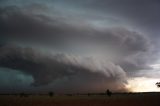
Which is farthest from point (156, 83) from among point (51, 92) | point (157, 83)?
point (51, 92)

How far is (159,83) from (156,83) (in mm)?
967

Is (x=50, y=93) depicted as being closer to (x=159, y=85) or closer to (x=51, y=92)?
(x=51, y=92)

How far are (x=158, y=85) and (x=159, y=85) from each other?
1.13 feet

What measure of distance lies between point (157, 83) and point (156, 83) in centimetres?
35

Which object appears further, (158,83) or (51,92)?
(51,92)

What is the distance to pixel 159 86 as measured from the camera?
9025 centimetres

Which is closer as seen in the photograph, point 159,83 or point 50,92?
point 159,83

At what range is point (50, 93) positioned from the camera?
14562cm

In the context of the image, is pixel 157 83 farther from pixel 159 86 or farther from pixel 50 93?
pixel 50 93

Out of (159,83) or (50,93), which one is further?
(50,93)

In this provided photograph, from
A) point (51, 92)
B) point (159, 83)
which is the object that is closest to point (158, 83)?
point (159, 83)

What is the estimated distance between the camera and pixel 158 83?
90750 mm

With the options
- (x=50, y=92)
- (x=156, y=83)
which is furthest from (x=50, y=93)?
(x=156, y=83)

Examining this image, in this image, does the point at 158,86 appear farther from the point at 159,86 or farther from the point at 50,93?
the point at 50,93
